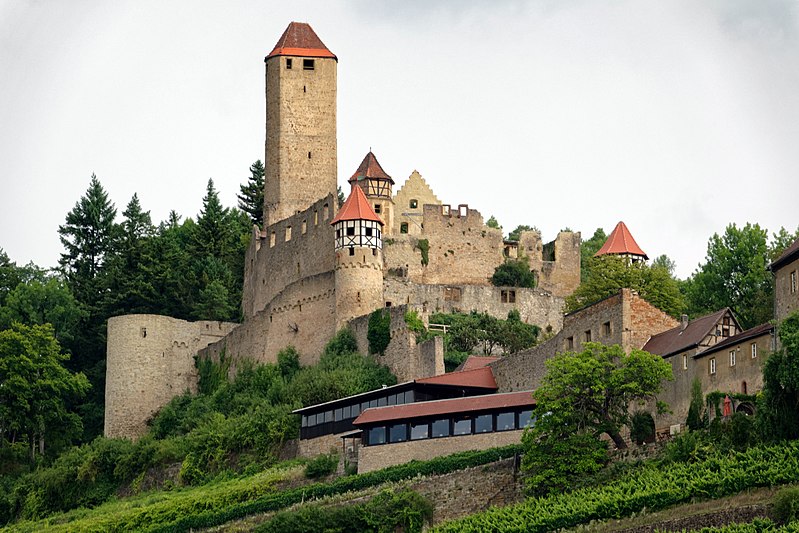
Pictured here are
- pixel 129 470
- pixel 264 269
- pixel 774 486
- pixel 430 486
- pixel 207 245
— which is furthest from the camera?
pixel 207 245

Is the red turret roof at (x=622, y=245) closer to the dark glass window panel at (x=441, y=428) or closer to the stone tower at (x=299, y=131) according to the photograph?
the stone tower at (x=299, y=131)

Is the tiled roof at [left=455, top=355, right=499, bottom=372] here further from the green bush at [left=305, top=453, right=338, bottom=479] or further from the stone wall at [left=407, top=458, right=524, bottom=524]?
the stone wall at [left=407, top=458, right=524, bottom=524]

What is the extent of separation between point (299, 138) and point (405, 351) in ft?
56.7

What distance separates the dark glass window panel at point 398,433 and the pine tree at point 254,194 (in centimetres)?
3997

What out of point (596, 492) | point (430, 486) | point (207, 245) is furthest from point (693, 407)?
point (207, 245)

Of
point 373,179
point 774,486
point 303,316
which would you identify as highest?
point 373,179

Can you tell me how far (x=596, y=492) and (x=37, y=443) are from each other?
33377 mm

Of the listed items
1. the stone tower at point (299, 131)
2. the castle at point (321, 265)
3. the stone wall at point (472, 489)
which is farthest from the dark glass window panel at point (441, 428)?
the stone tower at point (299, 131)

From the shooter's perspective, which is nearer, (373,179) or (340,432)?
(340,432)

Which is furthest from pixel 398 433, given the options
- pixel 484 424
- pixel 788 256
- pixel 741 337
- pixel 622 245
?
pixel 622 245

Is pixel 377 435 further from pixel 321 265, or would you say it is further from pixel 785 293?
pixel 321 265

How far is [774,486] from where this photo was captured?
46844 mm

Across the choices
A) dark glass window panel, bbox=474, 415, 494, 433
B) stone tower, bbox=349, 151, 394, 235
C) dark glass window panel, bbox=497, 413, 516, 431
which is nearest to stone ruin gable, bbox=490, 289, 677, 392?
dark glass window panel, bbox=497, 413, 516, 431

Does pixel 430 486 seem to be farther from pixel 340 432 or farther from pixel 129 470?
pixel 129 470
